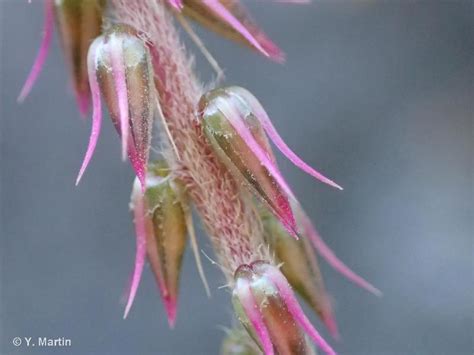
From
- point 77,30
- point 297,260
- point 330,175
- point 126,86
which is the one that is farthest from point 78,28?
point 330,175

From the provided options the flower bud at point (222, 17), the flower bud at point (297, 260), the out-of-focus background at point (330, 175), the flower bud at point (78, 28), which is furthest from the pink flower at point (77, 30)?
the out-of-focus background at point (330, 175)

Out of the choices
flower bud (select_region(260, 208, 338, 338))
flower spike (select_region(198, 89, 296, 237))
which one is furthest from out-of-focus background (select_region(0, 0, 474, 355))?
flower spike (select_region(198, 89, 296, 237))

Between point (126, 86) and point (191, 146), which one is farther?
point (191, 146)

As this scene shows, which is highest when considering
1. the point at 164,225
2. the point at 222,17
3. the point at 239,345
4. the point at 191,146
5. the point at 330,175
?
the point at 222,17

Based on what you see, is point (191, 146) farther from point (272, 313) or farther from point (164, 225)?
point (272, 313)

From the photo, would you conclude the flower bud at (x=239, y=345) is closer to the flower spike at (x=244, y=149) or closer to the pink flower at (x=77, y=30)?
the flower spike at (x=244, y=149)
